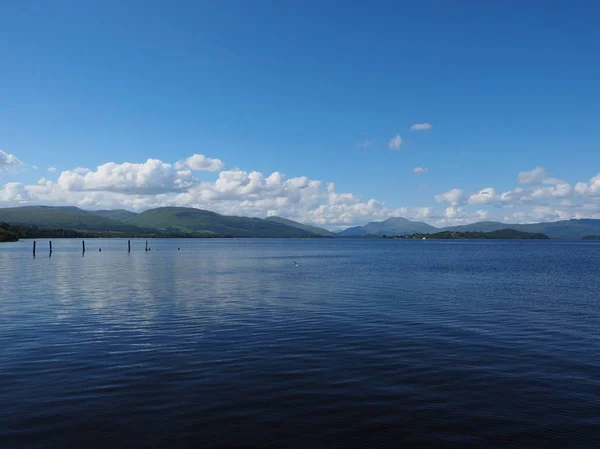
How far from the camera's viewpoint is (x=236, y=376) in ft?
70.8

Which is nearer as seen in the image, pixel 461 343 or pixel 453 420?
pixel 453 420

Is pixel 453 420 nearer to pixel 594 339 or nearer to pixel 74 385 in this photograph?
pixel 74 385

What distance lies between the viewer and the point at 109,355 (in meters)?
25.3

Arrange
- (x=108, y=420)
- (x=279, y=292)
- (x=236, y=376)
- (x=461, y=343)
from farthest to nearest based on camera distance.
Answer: (x=279, y=292) < (x=461, y=343) < (x=236, y=376) < (x=108, y=420)

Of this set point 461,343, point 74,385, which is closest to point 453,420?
point 461,343

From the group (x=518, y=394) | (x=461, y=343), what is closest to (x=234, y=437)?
(x=518, y=394)

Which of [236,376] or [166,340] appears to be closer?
[236,376]

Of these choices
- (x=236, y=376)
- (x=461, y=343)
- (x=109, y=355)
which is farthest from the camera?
(x=461, y=343)

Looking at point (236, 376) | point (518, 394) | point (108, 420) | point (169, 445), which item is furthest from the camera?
point (236, 376)

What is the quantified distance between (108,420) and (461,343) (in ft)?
72.2

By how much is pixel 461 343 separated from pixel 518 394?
938 centimetres

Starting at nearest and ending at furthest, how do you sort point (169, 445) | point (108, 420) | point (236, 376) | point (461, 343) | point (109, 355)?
point (169, 445)
point (108, 420)
point (236, 376)
point (109, 355)
point (461, 343)

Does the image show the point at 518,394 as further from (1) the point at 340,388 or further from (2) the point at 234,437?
(2) the point at 234,437

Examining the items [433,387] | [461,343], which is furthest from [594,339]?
[433,387]
